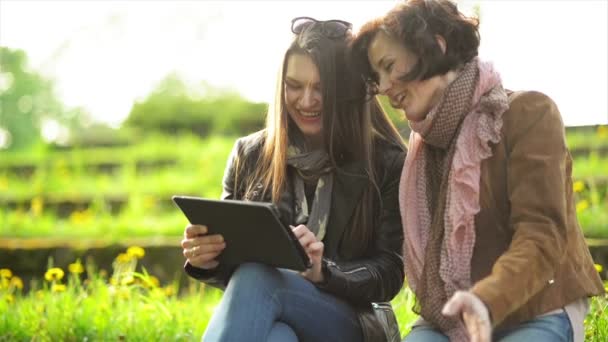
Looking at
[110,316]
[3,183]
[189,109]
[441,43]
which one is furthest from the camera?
[189,109]

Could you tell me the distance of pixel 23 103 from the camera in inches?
392

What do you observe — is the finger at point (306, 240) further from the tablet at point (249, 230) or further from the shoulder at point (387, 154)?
the shoulder at point (387, 154)

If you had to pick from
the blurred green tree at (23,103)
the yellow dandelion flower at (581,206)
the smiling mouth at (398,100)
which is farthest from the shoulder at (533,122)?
the blurred green tree at (23,103)

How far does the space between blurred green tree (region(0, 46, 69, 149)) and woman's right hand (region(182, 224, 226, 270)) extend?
23.0 ft

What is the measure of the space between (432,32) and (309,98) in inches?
19.8

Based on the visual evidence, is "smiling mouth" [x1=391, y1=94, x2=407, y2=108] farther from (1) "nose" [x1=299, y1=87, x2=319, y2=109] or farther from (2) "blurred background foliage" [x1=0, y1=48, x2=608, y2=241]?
(2) "blurred background foliage" [x1=0, y1=48, x2=608, y2=241]

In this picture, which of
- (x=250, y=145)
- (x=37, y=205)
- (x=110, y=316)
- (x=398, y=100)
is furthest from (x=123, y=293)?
(x=37, y=205)

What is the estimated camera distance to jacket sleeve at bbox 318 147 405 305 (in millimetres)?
2779

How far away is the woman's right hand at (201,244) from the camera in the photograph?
2727 millimetres

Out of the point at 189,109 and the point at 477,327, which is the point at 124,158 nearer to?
the point at 189,109

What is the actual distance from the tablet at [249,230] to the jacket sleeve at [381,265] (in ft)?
0.58

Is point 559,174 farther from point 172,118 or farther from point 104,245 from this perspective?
point 172,118

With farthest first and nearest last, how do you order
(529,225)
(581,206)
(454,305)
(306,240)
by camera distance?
(581,206) → (306,240) → (529,225) → (454,305)

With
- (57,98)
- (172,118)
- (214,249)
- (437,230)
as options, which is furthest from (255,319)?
(57,98)
